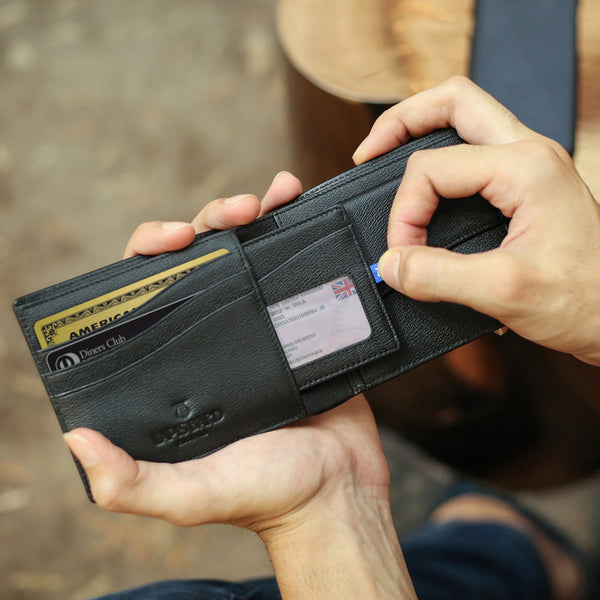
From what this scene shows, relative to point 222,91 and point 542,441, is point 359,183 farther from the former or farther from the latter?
point 222,91

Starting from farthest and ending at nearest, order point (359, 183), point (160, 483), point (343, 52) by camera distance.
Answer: point (343, 52)
point (359, 183)
point (160, 483)

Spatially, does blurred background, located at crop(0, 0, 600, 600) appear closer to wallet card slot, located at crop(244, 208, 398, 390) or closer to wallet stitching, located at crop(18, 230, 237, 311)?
wallet card slot, located at crop(244, 208, 398, 390)

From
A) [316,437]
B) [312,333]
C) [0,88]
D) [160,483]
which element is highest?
[0,88]

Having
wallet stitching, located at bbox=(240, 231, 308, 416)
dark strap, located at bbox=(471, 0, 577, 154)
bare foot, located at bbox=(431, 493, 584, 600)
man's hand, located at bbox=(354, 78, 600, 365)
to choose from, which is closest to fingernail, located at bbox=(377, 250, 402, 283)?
man's hand, located at bbox=(354, 78, 600, 365)

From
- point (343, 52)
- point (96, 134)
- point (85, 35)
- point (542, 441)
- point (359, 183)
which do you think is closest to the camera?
point (359, 183)

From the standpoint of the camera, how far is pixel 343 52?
143 cm

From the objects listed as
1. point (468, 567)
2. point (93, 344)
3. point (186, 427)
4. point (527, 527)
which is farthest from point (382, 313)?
point (527, 527)

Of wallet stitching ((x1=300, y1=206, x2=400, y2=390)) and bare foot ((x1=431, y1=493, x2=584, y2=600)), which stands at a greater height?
wallet stitching ((x1=300, y1=206, x2=400, y2=390))

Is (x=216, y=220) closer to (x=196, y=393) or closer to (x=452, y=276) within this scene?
(x=196, y=393)

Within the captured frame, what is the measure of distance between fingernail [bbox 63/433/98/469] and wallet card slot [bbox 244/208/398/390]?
0.35 metres

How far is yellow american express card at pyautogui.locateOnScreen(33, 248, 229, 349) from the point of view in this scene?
90 centimetres

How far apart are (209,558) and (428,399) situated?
0.90 meters

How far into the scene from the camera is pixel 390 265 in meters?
0.90

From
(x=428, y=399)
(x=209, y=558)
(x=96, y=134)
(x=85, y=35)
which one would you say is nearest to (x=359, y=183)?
(x=428, y=399)
